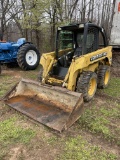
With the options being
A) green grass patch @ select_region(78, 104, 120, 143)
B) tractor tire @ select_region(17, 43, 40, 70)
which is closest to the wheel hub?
tractor tire @ select_region(17, 43, 40, 70)

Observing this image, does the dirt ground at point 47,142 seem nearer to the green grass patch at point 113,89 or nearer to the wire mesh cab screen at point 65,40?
the green grass patch at point 113,89

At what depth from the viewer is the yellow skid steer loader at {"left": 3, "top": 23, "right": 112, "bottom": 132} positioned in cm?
352

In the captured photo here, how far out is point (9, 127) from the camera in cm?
335

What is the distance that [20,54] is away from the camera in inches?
285

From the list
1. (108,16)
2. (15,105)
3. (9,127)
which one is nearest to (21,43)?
(15,105)

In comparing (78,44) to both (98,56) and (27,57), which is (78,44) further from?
(27,57)

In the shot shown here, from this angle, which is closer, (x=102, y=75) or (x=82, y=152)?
(x=82, y=152)

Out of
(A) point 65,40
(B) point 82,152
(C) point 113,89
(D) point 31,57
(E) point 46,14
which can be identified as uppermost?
(E) point 46,14

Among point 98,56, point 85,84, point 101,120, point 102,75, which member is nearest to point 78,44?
point 98,56

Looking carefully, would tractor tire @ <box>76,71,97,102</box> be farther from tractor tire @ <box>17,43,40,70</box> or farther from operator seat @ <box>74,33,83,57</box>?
tractor tire @ <box>17,43,40,70</box>

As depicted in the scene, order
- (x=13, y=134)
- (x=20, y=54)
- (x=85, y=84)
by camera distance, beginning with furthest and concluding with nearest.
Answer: (x=20, y=54), (x=85, y=84), (x=13, y=134)

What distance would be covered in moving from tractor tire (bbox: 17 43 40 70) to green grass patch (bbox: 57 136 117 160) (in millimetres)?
5050

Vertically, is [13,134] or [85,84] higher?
[85,84]

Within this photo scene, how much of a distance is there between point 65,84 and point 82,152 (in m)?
1.80
